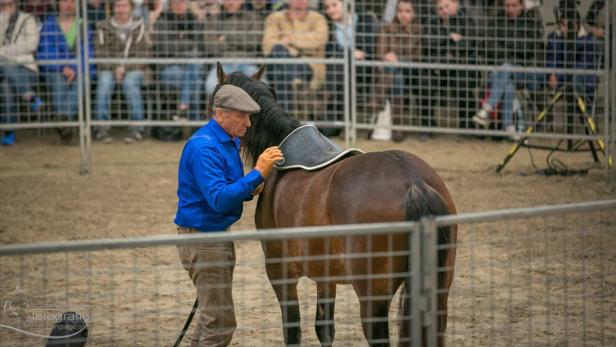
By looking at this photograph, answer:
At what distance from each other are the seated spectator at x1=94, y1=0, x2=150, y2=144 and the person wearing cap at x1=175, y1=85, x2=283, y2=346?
800cm

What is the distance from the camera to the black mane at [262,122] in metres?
6.39

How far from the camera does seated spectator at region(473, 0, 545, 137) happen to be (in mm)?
12398

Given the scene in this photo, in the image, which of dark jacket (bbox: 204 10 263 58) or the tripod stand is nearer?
the tripod stand

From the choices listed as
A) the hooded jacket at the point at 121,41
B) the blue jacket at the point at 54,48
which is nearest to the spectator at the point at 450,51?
the hooded jacket at the point at 121,41

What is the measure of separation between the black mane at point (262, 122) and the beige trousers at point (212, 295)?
3.27 ft

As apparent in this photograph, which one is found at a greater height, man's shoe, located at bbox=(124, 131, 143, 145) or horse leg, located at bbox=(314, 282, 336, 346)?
man's shoe, located at bbox=(124, 131, 143, 145)

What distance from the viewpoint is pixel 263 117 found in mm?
6441

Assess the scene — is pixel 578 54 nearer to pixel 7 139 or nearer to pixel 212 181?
pixel 212 181

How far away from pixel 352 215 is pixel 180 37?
876cm

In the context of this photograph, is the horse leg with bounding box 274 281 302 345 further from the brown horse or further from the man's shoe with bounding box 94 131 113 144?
the man's shoe with bounding box 94 131 113 144

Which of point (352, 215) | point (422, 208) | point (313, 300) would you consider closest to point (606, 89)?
point (313, 300)

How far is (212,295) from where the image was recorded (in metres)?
5.52

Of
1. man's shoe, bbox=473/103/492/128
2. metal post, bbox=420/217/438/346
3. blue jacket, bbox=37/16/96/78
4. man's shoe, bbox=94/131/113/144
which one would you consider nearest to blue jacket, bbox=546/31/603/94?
man's shoe, bbox=473/103/492/128

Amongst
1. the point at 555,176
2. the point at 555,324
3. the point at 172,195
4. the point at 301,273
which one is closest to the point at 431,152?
the point at 555,176
